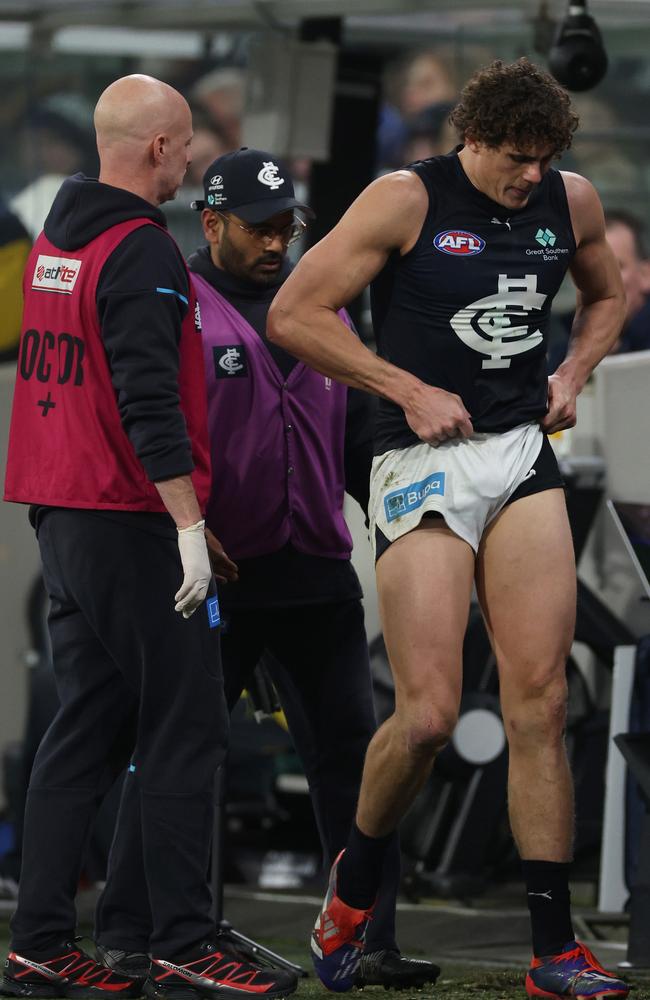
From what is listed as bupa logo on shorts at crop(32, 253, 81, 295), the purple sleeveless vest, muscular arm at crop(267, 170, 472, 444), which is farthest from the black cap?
bupa logo on shorts at crop(32, 253, 81, 295)

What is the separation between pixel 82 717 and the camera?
140 inches

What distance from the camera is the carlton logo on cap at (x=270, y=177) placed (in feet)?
13.0

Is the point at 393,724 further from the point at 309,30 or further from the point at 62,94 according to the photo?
the point at 62,94

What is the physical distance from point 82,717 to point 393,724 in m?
0.64

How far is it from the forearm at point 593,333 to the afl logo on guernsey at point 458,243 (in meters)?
0.41

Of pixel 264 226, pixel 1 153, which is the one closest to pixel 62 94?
pixel 1 153

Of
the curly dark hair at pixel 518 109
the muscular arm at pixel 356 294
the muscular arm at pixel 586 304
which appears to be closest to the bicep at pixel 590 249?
the muscular arm at pixel 586 304

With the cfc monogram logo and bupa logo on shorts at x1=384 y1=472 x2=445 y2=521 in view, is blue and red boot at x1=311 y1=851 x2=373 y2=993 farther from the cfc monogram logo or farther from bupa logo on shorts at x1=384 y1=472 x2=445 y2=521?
the cfc monogram logo

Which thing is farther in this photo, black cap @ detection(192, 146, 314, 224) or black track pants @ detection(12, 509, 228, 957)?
black cap @ detection(192, 146, 314, 224)

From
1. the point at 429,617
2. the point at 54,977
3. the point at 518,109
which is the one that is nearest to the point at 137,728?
the point at 54,977

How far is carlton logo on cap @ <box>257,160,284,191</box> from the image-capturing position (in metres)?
3.97

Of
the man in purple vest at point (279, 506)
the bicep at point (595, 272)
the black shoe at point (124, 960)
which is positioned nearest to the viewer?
the black shoe at point (124, 960)

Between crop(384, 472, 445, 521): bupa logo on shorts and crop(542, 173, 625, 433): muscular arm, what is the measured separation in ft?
1.00

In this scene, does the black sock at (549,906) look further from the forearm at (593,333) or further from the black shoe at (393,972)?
the forearm at (593,333)
